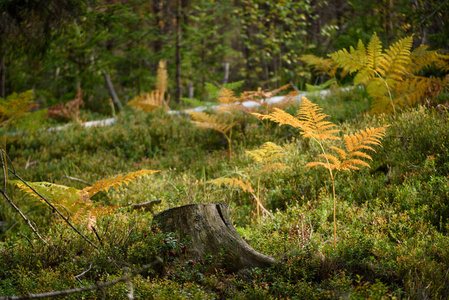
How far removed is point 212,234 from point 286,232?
1.02 metres

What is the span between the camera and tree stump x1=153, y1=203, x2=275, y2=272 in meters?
3.01

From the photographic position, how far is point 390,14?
392 inches

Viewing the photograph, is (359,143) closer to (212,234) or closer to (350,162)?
(350,162)

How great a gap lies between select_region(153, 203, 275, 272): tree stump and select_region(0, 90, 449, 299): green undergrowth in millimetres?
93

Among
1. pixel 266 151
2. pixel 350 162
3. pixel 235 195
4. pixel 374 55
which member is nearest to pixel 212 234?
pixel 350 162

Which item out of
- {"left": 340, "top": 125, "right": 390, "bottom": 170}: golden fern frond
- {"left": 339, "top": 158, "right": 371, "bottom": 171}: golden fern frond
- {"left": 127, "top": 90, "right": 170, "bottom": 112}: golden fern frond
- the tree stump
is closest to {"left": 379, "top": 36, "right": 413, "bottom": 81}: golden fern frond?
{"left": 340, "top": 125, "right": 390, "bottom": 170}: golden fern frond

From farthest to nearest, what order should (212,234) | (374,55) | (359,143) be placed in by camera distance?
1. (374,55)
2. (359,143)
3. (212,234)

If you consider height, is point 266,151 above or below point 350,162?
below

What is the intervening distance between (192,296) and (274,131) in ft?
16.3

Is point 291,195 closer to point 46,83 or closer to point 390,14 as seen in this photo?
point 390,14

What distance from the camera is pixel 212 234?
315cm

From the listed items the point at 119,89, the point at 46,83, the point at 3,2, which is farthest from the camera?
the point at 119,89

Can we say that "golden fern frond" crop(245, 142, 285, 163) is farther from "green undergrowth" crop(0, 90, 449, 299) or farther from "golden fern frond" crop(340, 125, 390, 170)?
"golden fern frond" crop(340, 125, 390, 170)

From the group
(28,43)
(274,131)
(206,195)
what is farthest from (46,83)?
(206,195)
